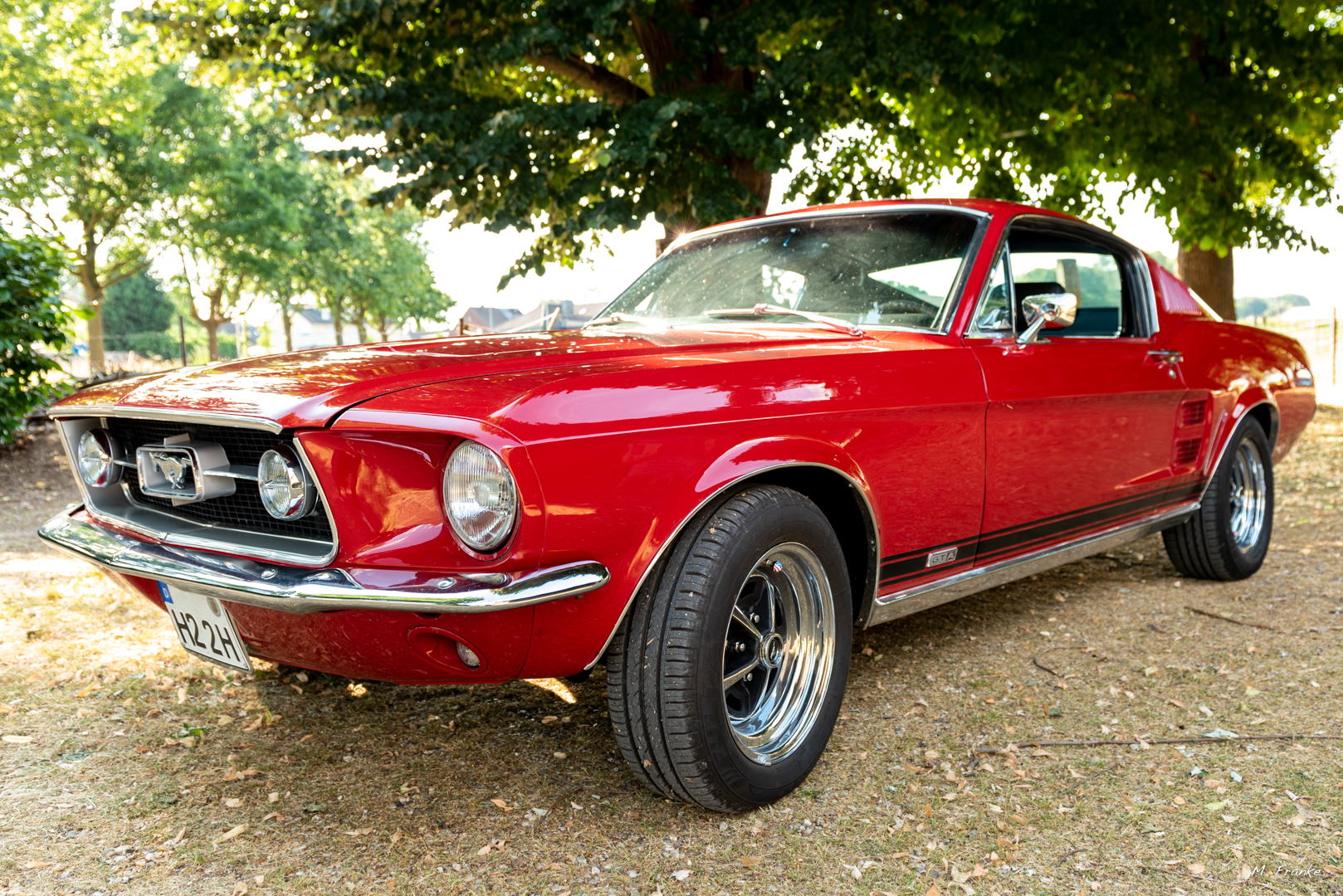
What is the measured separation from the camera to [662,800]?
248 cm

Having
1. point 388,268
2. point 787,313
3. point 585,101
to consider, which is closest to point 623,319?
point 787,313

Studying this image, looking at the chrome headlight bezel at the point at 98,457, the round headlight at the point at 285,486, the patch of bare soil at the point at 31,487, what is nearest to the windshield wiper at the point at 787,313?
the round headlight at the point at 285,486

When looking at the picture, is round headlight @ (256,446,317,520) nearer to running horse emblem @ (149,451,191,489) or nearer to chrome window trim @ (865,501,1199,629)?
running horse emblem @ (149,451,191,489)

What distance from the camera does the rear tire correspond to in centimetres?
432

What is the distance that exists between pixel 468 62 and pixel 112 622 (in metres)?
5.38

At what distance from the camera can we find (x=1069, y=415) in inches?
129

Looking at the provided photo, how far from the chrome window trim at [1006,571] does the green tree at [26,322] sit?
23.3 ft

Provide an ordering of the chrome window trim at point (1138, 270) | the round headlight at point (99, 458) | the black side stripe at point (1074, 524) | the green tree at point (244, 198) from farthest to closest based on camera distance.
→ the green tree at point (244, 198), the chrome window trim at point (1138, 270), the black side stripe at point (1074, 524), the round headlight at point (99, 458)

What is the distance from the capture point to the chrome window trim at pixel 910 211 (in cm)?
305

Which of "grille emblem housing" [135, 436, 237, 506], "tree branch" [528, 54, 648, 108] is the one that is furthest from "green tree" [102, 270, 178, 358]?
"grille emblem housing" [135, 436, 237, 506]

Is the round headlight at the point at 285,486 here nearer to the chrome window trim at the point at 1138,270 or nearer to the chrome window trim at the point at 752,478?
the chrome window trim at the point at 752,478

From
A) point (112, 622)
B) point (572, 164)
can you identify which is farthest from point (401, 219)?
point (112, 622)

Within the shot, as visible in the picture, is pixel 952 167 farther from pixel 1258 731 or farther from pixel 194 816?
pixel 194 816

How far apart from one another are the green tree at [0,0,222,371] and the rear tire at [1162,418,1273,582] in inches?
744
